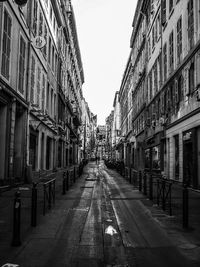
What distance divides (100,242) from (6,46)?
11.4 m

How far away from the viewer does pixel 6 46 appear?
1518 centimetres

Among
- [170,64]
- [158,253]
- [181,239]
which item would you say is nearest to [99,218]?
[181,239]

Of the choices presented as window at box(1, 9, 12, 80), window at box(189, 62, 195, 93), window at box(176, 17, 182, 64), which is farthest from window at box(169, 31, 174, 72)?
window at box(1, 9, 12, 80)

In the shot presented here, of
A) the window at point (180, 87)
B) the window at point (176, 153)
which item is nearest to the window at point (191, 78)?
the window at point (180, 87)

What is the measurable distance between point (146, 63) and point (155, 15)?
637 cm

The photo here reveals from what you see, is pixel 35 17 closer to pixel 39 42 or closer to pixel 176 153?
pixel 39 42

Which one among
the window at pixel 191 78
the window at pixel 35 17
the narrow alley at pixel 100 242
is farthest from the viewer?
the window at pixel 35 17

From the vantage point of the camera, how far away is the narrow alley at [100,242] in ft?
17.4

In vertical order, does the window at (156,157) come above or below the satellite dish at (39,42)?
below

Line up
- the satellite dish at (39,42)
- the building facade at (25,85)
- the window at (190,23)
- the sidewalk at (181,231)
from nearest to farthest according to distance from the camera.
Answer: the sidewalk at (181,231)
the building facade at (25,85)
the window at (190,23)
the satellite dish at (39,42)

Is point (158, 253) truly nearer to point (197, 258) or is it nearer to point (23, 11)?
point (197, 258)

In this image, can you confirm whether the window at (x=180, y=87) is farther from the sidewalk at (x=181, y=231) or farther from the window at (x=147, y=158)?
the window at (x=147, y=158)

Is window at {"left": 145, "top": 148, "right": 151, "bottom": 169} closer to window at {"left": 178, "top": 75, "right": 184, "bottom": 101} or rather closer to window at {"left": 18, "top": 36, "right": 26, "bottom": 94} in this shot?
window at {"left": 178, "top": 75, "right": 184, "bottom": 101}

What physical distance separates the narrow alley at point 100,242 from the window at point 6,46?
7.66 m
